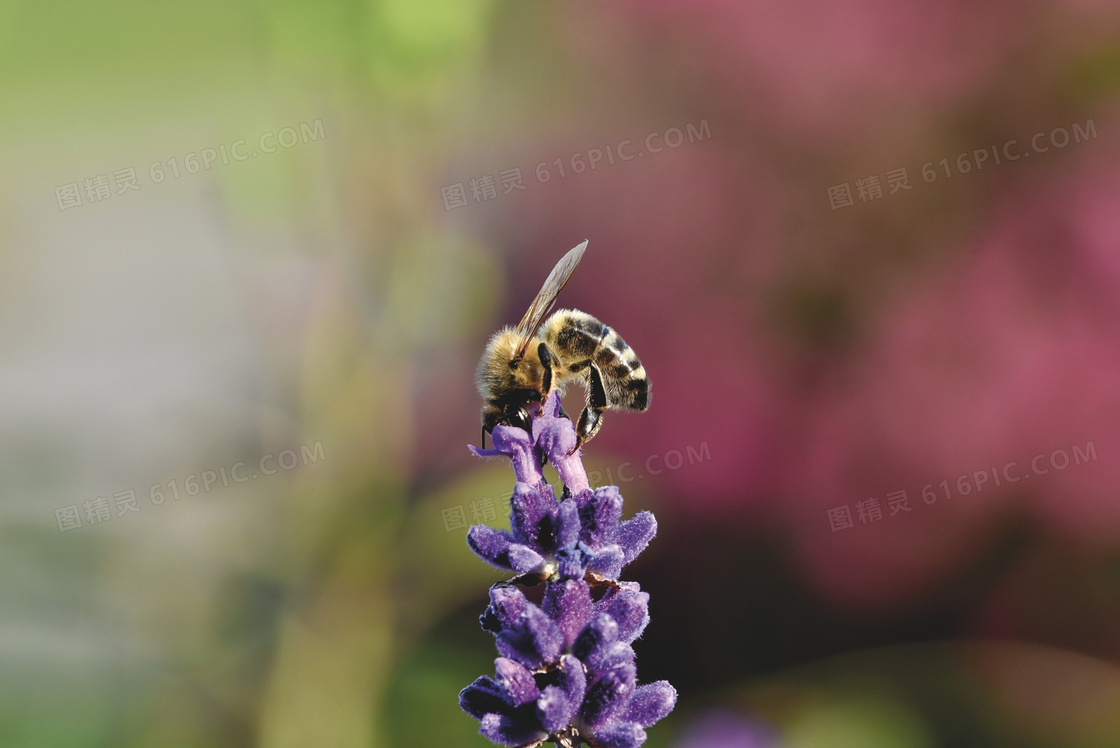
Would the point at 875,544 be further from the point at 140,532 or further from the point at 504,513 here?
the point at 140,532

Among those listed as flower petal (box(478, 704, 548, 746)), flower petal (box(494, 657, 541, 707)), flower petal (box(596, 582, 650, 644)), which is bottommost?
flower petal (box(478, 704, 548, 746))

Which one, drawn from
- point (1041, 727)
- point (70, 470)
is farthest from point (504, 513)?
point (70, 470)

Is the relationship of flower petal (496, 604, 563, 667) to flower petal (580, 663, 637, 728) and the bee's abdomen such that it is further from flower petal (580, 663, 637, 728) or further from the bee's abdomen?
the bee's abdomen

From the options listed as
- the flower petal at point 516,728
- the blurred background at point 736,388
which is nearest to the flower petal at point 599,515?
the flower petal at point 516,728

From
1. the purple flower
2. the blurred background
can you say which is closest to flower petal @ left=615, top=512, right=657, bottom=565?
the purple flower

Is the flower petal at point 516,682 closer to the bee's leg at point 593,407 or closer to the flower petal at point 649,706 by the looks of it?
the flower petal at point 649,706

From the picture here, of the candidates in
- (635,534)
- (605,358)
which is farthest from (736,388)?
(635,534)
